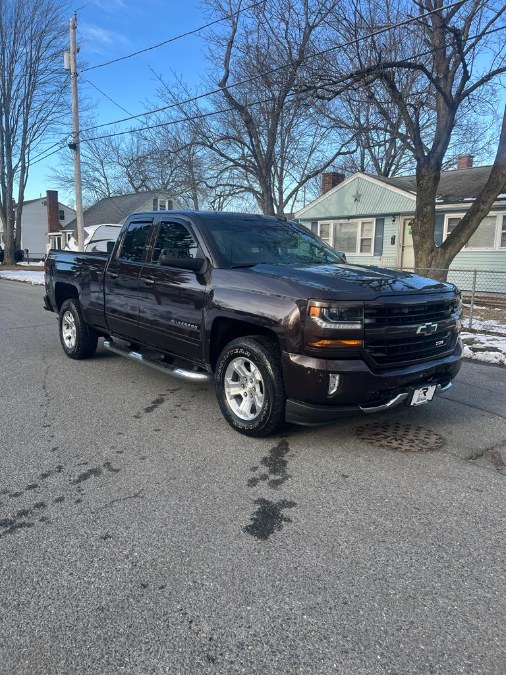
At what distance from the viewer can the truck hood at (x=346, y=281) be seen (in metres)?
3.85

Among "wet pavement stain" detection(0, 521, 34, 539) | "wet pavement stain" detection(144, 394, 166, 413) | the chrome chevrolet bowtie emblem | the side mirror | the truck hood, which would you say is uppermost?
the side mirror

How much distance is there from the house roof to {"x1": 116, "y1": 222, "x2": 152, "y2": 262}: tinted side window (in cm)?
3620

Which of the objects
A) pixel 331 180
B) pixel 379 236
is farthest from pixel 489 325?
pixel 331 180

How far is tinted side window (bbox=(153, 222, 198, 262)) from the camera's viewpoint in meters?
5.08

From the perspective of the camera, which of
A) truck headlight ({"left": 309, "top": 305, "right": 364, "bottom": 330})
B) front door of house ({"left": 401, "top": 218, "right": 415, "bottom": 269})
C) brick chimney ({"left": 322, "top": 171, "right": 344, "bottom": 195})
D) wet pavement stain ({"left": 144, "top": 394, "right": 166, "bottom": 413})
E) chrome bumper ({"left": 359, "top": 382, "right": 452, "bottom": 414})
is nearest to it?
truck headlight ({"left": 309, "top": 305, "right": 364, "bottom": 330})

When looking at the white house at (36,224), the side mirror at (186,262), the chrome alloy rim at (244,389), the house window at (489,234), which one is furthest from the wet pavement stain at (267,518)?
the white house at (36,224)

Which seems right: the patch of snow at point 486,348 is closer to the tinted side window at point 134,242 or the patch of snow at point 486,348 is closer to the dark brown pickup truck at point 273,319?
the dark brown pickup truck at point 273,319

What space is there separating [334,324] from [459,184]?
19188mm

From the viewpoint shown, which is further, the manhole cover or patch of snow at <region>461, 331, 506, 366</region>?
patch of snow at <region>461, 331, 506, 366</region>

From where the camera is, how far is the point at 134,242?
19.6 ft

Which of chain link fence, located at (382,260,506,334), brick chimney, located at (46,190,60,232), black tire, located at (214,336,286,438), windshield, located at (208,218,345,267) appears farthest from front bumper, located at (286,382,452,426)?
Result: brick chimney, located at (46,190,60,232)

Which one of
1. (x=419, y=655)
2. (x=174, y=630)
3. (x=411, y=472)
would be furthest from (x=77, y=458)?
(x=419, y=655)

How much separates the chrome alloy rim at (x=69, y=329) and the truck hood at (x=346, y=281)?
364 centimetres

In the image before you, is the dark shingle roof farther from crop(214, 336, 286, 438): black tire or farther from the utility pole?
crop(214, 336, 286, 438): black tire
